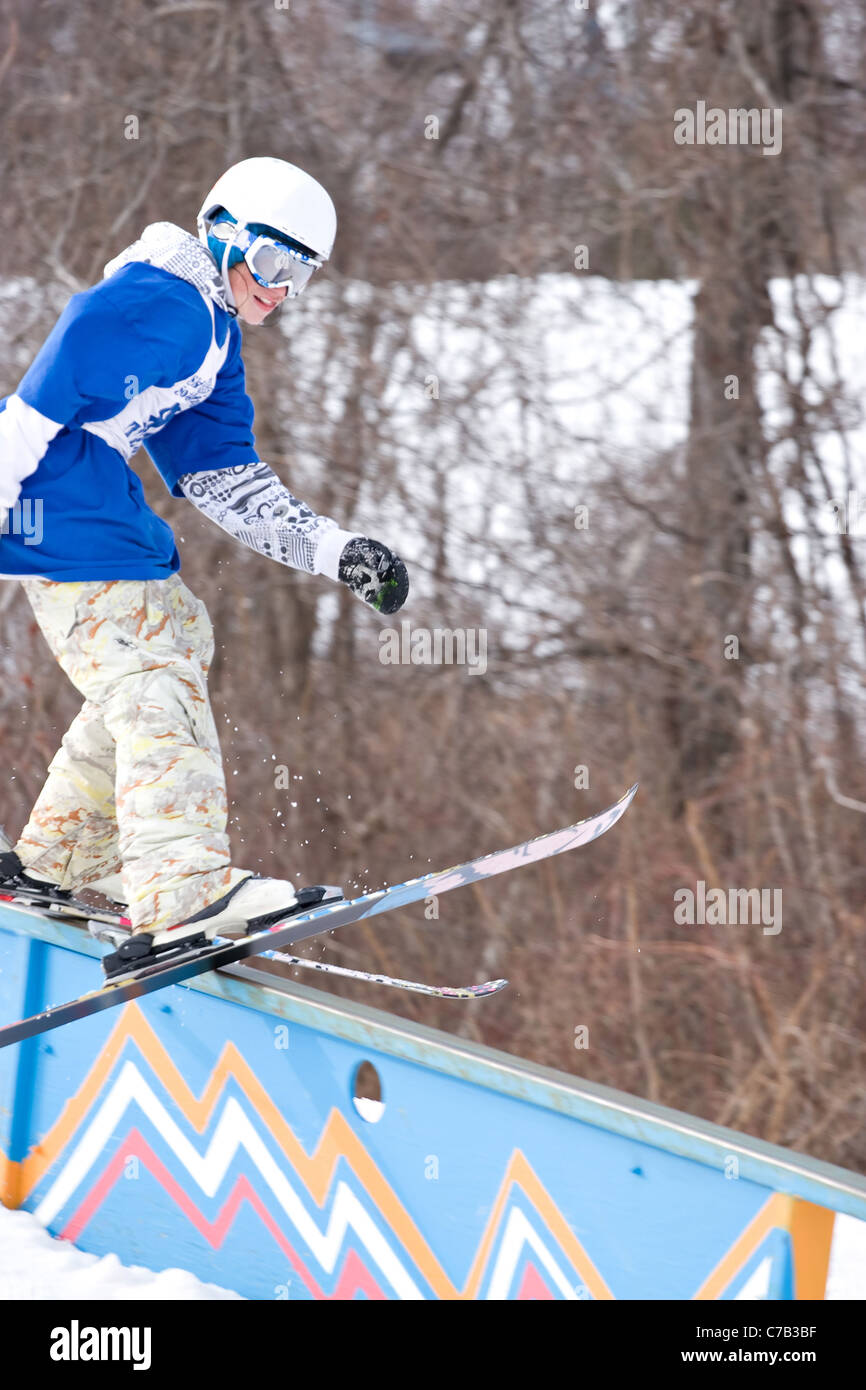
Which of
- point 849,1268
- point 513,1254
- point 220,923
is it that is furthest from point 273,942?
point 849,1268

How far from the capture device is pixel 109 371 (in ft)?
8.39

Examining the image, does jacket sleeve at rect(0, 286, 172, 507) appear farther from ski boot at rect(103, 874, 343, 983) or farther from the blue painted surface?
the blue painted surface

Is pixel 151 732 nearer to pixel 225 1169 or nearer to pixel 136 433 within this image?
pixel 136 433

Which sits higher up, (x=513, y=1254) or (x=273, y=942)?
(x=273, y=942)

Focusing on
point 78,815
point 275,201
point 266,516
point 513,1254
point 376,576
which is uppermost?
point 275,201

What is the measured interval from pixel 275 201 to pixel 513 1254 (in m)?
2.02

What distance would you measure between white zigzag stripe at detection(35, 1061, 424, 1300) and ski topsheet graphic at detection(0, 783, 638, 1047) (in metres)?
0.30

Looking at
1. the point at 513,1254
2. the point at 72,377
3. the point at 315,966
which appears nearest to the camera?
the point at 513,1254

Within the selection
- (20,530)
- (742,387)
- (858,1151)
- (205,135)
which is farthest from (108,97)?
(858,1151)

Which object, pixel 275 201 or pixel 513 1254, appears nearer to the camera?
pixel 513 1254

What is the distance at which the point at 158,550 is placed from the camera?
2859 millimetres

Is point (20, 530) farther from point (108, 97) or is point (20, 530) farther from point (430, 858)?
point (108, 97)

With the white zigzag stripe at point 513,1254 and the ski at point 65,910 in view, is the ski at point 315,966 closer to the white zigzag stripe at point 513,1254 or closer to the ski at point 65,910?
the ski at point 65,910

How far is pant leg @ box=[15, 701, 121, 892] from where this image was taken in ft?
9.90
